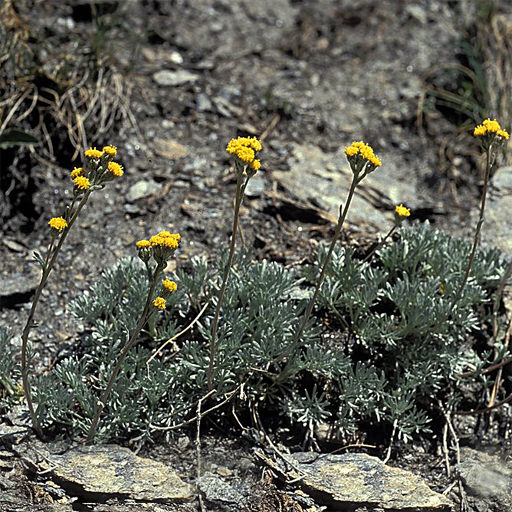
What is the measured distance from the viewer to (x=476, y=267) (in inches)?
164

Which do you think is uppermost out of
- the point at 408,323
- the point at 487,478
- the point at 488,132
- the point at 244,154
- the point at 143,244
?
the point at 488,132

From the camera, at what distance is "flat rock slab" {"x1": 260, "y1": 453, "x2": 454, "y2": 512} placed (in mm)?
3248

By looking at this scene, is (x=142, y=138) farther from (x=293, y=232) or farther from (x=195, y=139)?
(x=293, y=232)

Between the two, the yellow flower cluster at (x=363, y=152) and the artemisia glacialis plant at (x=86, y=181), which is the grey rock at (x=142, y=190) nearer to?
the artemisia glacialis plant at (x=86, y=181)

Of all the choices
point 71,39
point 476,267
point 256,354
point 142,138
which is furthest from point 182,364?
point 71,39

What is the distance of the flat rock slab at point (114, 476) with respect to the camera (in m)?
3.14

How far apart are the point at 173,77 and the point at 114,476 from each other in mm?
3583

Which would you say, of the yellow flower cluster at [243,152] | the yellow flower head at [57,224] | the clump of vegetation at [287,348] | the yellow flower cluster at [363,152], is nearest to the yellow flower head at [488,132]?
the clump of vegetation at [287,348]

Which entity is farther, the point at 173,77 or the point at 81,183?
the point at 173,77

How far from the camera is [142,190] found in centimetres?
505

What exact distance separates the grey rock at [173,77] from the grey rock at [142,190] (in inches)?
42.4

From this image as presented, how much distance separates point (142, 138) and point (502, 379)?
9.96 feet

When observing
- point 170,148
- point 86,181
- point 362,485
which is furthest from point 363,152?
point 170,148

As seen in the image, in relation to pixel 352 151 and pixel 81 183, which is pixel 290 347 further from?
pixel 81 183
